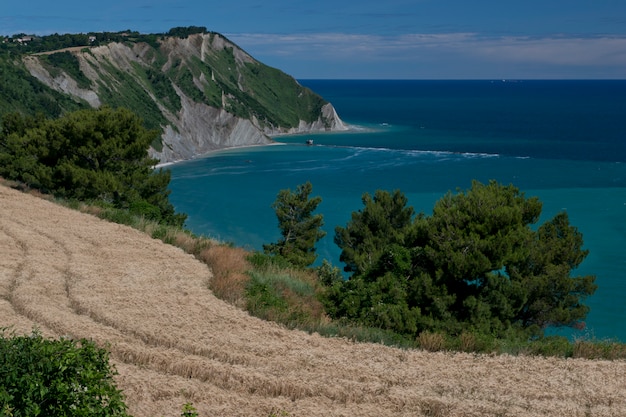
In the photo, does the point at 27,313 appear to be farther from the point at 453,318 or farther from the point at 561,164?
the point at 561,164

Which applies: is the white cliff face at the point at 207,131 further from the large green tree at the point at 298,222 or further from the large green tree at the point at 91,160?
the large green tree at the point at 91,160

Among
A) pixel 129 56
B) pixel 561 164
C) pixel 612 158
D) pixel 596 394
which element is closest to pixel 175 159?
pixel 129 56

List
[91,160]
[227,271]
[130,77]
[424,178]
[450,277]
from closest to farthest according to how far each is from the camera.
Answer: [227,271], [450,277], [91,160], [424,178], [130,77]

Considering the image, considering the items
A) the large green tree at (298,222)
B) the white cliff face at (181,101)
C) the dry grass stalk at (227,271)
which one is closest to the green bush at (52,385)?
the dry grass stalk at (227,271)

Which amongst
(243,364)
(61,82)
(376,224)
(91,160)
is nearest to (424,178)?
(376,224)

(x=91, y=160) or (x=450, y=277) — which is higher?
(x=91, y=160)

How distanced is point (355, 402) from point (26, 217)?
19.3m

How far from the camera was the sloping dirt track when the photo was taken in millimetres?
11914

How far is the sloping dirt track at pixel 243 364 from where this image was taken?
1191 centimetres

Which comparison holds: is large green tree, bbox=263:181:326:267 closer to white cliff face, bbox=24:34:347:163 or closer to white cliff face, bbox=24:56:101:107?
white cliff face, bbox=24:34:347:163

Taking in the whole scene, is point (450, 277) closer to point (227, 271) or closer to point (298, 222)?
point (227, 271)

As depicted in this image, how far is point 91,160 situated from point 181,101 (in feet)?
404

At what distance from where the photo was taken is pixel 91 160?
42844mm

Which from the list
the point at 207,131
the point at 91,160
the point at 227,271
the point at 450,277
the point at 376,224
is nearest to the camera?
the point at 227,271
